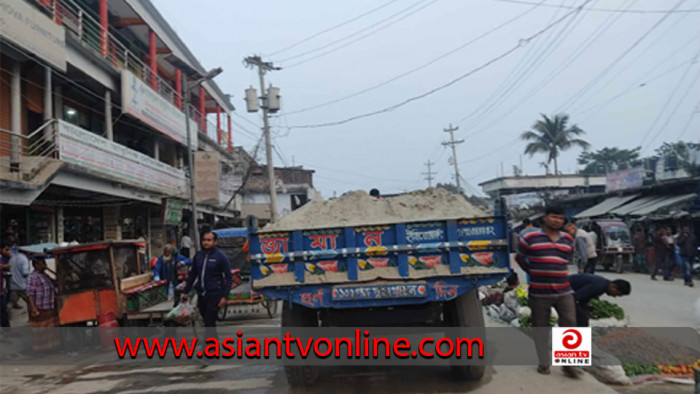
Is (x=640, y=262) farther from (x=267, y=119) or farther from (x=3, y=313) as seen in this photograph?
(x=3, y=313)

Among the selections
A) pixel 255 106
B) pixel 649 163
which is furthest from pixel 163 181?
pixel 649 163

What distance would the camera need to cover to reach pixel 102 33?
55.0 ft

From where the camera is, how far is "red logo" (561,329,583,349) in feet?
17.3

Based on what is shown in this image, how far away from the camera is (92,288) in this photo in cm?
894

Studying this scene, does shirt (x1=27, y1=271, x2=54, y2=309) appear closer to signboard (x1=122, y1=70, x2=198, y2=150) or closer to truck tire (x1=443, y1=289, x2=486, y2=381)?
truck tire (x1=443, y1=289, x2=486, y2=381)

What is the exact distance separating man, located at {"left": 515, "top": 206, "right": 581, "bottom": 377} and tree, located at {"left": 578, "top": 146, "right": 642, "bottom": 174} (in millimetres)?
54679

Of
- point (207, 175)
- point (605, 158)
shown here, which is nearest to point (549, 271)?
point (207, 175)

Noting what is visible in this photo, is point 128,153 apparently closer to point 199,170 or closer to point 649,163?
point 199,170

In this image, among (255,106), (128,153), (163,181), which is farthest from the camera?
(255,106)

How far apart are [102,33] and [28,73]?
12.3ft

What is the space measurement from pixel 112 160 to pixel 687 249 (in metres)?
15.5

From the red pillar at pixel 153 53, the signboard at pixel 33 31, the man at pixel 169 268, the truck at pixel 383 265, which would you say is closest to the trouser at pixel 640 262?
the man at pixel 169 268

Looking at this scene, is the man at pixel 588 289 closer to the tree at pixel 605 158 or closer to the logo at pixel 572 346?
the logo at pixel 572 346

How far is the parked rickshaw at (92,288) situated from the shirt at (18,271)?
1854mm
